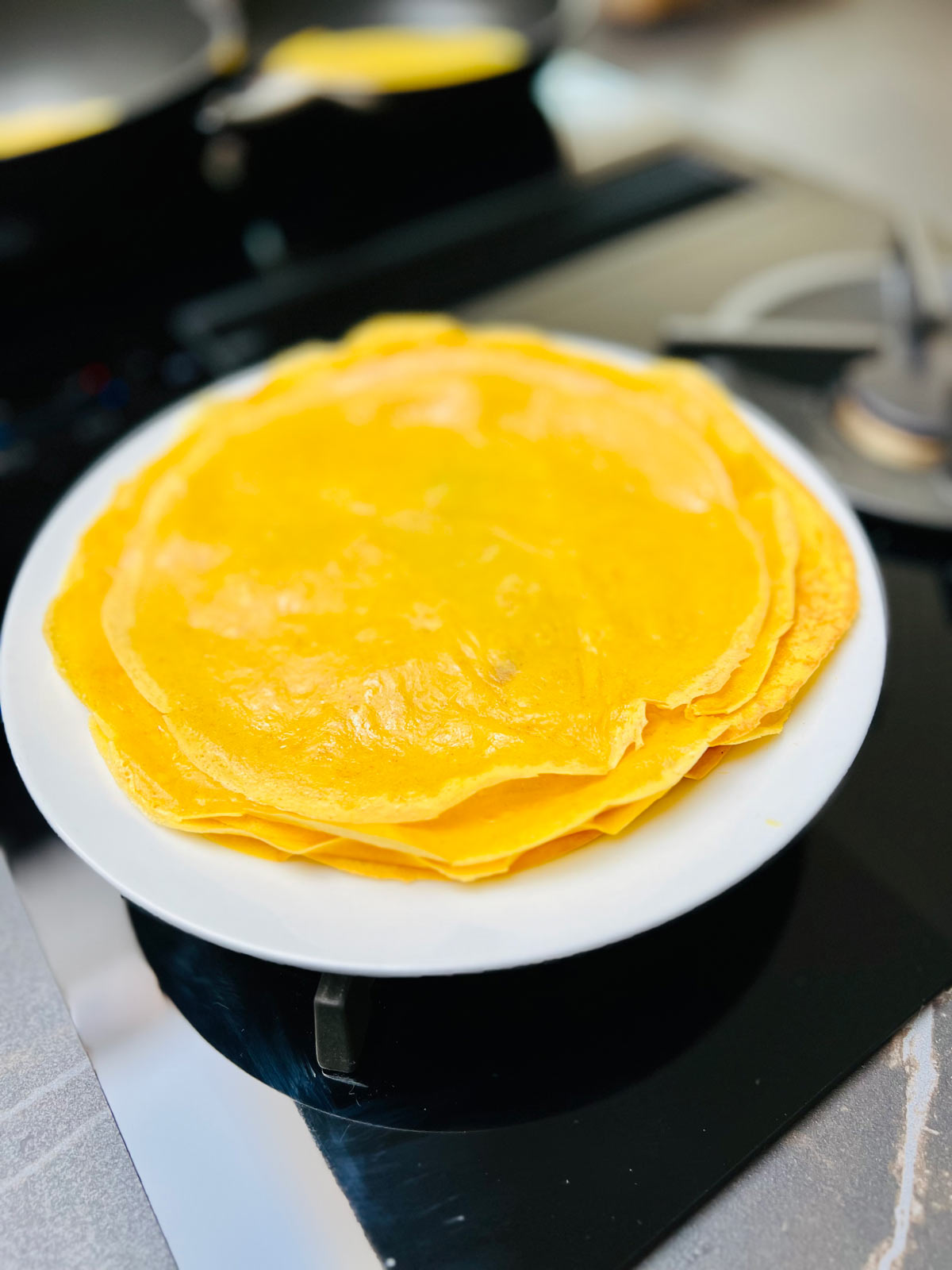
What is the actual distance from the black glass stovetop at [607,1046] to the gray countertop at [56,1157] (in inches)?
→ 3.1

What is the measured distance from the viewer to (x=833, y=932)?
2.14 ft

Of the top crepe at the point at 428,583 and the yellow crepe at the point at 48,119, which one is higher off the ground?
the yellow crepe at the point at 48,119

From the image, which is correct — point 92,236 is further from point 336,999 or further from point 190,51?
point 336,999

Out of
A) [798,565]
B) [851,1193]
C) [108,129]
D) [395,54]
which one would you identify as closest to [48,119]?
[108,129]

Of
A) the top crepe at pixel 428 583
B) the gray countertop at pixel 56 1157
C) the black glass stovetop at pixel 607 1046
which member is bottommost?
the black glass stovetop at pixel 607 1046

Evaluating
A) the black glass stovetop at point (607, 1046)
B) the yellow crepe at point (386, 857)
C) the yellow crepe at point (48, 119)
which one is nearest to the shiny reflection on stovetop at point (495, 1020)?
the black glass stovetop at point (607, 1046)

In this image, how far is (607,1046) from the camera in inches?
23.6

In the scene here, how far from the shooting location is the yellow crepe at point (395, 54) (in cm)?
129

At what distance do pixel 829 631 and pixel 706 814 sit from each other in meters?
0.18

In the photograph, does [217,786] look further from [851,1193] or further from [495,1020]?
[851,1193]

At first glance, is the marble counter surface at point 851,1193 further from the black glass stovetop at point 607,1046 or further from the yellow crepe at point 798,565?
the yellow crepe at point 798,565

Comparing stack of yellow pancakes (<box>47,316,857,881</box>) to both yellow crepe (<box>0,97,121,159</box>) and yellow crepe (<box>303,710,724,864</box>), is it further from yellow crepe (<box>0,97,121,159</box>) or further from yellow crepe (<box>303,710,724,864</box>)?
yellow crepe (<box>0,97,121,159</box>)

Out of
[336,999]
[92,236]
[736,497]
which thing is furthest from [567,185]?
[336,999]

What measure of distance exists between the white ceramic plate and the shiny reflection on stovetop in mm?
106
